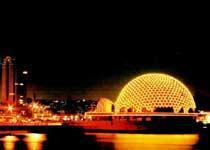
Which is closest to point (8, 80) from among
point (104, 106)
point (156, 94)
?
point (104, 106)

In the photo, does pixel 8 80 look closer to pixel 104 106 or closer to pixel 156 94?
pixel 104 106

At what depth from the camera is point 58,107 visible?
152 metres

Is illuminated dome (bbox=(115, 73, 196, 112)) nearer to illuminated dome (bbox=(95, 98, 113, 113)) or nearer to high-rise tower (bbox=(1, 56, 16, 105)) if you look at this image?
illuminated dome (bbox=(95, 98, 113, 113))

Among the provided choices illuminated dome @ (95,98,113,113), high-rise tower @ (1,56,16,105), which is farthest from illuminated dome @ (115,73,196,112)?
high-rise tower @ (1,56,16,105)

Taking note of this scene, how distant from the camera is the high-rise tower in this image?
121812 millimetres

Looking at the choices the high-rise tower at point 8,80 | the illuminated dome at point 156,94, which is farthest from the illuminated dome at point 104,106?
the high-rise tower at point 8,80

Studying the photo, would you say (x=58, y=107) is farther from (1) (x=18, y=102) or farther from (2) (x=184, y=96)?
(2) (x=184, y=96)

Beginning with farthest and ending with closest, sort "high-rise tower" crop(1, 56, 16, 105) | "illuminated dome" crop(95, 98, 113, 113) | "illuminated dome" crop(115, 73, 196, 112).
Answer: "high-rise tower" crop(1, 56, 16, 105) < "illuminated dome" crop(95, 98, 113, 113) < "illuminated dome" crop(115, 73, 196, 112)

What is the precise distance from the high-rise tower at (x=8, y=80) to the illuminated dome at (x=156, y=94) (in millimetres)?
38645

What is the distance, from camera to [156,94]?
8569cm

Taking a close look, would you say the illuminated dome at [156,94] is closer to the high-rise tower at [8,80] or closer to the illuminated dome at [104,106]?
the illuminated dome at [104,106]

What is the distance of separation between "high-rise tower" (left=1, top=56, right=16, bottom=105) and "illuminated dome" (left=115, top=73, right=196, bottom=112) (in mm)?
38645

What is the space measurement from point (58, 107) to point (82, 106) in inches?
395

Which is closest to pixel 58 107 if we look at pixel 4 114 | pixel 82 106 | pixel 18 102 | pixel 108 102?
pixel 82 106
